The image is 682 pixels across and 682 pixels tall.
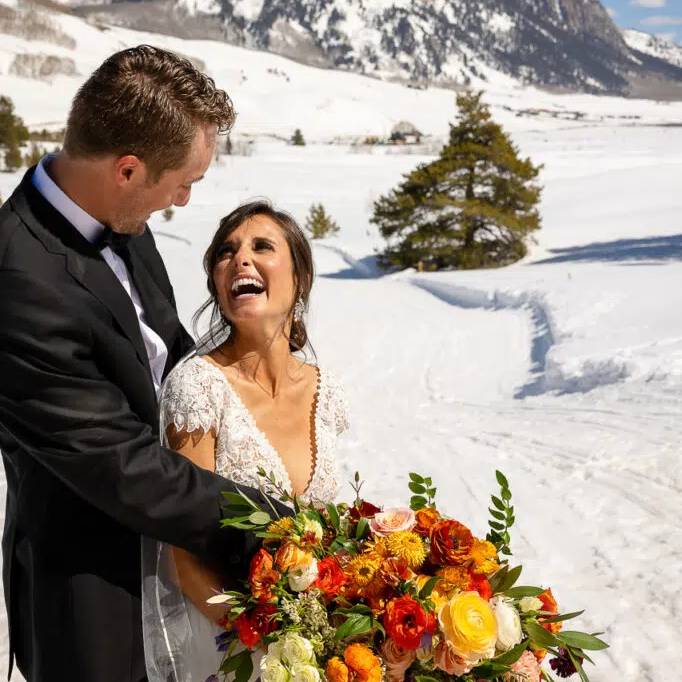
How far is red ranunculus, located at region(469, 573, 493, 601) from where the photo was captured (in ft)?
5.59

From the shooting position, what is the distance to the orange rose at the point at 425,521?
72.1 inches

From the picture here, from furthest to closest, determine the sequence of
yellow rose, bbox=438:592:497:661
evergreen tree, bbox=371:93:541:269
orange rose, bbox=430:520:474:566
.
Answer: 1. evergreen tree, bbox=371:93:541:269
2. orange rose, bbox=430:520:474:566
3. yellow rose, bbox=438:592:497:661

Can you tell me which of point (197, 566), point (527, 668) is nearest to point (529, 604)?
point (527, 668)

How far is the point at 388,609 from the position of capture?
5.28 feet

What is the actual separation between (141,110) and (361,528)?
109cm

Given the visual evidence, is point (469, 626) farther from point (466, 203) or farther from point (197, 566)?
point (466, 203)

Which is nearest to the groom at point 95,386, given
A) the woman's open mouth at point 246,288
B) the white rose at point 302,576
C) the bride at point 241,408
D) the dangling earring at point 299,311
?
the bride at point 241,408

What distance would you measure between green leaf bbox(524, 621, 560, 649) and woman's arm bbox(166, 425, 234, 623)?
0.74 meters

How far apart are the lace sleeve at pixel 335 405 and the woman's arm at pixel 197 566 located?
0.42m

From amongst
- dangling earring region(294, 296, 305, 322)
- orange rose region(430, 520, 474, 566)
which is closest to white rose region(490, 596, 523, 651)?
orange rose region(430, 520, 474, 566)

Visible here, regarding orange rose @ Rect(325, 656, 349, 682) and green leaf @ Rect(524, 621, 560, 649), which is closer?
orange rose @ Rect(325, 656, 349, 682)

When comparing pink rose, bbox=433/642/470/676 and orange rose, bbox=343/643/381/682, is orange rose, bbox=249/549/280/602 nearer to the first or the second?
orange rose, bbox=343/643/381/682

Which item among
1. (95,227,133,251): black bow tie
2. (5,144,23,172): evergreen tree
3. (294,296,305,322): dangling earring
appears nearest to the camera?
(95,227,133,251): black bow tie

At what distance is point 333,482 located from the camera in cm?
225
